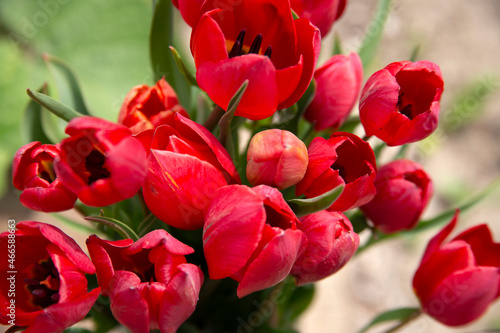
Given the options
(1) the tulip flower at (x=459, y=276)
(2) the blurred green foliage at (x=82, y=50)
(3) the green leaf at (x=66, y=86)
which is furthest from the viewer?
(2) the blurred green foliage at (x=82, y=50)

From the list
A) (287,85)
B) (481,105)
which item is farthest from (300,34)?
→ (481,105)

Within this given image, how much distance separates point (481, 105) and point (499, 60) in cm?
18

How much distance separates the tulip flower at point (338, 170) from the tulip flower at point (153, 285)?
97 mm

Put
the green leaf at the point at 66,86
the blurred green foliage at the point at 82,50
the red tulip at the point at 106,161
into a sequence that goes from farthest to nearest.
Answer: the blurred green foliage at the point at 82,50
the green leaf at the point at 66,86
the red tulip at the point at 106,161

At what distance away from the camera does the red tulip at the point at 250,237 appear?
0.28 m

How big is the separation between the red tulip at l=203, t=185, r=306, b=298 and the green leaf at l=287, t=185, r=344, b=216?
0.08ft

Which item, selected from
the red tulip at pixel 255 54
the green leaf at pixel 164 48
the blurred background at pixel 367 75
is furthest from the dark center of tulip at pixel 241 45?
the blurred background at pixel 367 75

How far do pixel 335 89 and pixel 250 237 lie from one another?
6.9 inches

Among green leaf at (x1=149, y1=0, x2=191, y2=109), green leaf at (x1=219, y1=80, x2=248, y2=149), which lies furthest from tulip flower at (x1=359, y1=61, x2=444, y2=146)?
green leaf at (x1=149, y1=0, x2=191, y2=109)

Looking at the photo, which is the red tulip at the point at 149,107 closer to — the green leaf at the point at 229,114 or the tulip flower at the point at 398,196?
the green leaf at the point at 229,114

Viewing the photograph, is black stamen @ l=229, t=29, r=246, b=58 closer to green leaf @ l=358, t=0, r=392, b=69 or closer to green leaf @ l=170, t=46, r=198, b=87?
green leaf @ l=170, t=46, r=198, b=87

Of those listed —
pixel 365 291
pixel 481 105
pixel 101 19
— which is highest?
pixel 101 19

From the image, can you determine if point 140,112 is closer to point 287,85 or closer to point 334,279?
point 287,85

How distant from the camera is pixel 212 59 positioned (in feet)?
1.04
